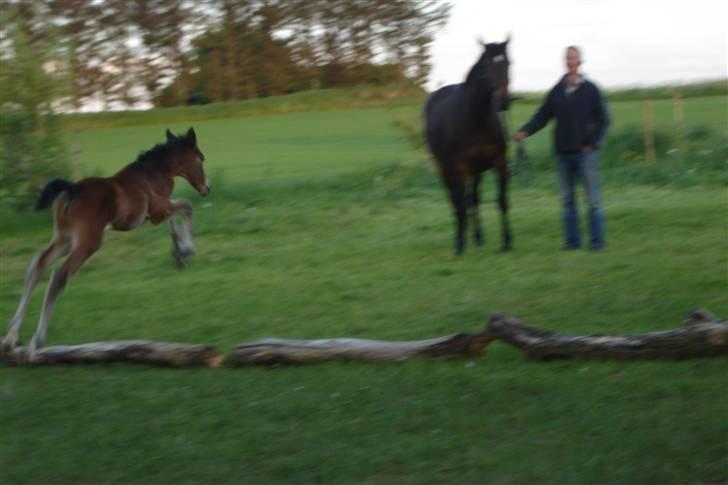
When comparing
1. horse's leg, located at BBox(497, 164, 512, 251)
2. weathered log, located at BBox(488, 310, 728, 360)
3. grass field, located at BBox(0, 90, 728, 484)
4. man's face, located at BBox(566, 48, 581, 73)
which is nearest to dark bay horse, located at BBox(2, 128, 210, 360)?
grass field, located at BBox(0, 90, 728, 484)

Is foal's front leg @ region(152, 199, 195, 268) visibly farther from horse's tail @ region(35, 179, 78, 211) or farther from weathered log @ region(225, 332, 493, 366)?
weathered log @ region(225, 332, 493, 366)

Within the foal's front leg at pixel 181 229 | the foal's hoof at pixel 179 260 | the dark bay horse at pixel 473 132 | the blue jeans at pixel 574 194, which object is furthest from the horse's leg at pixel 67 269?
the blue jeans at pixel 574 194

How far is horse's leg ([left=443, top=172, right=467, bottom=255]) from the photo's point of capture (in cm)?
1307

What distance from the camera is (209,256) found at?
14.4 m

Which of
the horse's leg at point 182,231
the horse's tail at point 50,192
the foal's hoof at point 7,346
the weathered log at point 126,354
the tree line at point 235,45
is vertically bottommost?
the weathered log at point 126,354

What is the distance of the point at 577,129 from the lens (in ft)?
39.3

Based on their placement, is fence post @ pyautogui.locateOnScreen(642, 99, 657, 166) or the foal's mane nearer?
the foal's mane

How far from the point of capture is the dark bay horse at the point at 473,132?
12.3m

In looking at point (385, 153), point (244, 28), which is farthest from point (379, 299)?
point (244, 28)

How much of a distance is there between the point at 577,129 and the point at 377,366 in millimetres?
5153

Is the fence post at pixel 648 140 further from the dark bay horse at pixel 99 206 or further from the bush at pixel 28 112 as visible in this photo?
the dark bay horse at pixel 99 206

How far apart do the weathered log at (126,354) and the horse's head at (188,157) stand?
3.04m

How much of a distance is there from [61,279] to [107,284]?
3.63m

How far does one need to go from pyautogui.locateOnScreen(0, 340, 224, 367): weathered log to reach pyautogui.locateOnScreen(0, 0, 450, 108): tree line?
2805 cm
